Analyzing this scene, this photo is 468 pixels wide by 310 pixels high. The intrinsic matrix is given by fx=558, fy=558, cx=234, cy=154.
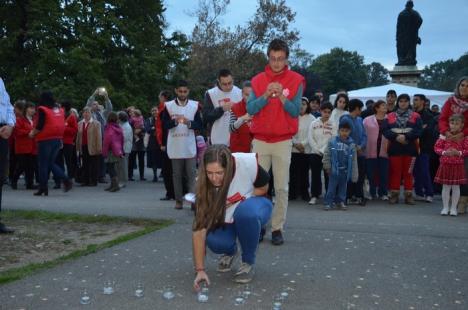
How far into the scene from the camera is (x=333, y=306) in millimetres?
3998

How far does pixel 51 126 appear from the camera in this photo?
10562 millimetres

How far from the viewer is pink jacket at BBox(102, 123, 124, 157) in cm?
1200

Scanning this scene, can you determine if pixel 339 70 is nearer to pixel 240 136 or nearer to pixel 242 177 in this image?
pixel 240 136

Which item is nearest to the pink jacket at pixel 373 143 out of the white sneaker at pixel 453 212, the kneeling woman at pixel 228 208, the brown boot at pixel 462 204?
the brown boot at pixel 462 204

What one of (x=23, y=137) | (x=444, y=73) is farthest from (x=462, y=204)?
(x=444, y=73)

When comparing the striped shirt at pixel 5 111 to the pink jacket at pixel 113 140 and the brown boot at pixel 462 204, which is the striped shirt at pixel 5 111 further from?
the brown boot at pixel 462 204

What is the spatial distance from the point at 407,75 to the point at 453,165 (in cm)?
1601

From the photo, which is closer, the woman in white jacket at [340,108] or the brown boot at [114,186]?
the woman in white jacket at [340,108]

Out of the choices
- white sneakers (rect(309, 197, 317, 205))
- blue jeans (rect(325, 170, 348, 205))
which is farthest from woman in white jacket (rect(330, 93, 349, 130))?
white sneakers (rect(309, 197, 317, 205))

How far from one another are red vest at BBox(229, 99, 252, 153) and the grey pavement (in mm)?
1174

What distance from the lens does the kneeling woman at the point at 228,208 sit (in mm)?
4336

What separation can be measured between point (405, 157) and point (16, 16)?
2648cm

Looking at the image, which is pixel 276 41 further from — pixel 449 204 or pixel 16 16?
pixel 16 16

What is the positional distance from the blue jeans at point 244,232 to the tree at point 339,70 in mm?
73166
